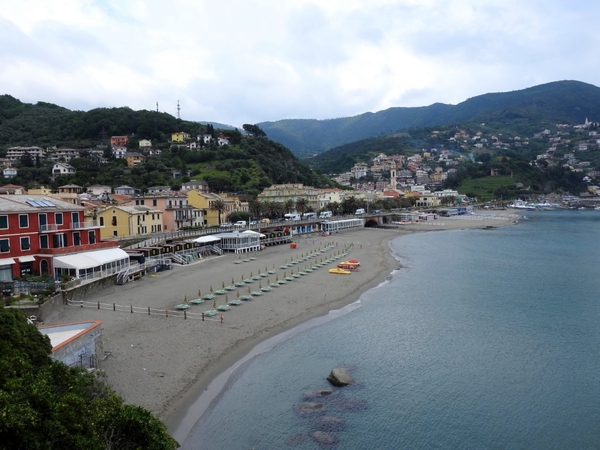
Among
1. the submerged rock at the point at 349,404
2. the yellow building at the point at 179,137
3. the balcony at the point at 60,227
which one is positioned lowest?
the submerged rock at the point at 349,404

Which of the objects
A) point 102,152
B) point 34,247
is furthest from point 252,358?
point 102,152

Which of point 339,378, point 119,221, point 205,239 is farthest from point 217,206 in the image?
point 339,378

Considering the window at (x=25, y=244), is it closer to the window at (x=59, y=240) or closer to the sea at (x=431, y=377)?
the window at (x=59, y=240)

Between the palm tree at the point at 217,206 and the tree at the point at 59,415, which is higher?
the palm tree at the point at 217,206

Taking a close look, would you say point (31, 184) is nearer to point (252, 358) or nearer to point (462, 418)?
point (252, 358)

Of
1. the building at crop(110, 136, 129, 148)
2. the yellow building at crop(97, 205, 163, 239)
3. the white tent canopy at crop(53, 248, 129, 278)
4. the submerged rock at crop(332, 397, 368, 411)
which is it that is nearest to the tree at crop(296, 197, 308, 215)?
the yellow building at crop(97, 205, 163, 239)

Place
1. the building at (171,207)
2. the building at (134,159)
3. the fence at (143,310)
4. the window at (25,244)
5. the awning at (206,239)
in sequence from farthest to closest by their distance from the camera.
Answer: the building at (134,159)
the building at (171,207)
the awning at (206,239)
the window at (25,244)
the fence at (143,310)

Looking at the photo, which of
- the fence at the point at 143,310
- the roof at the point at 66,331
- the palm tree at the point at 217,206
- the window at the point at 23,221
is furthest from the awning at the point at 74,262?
the palm tree at the point at 217,206
